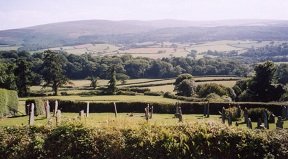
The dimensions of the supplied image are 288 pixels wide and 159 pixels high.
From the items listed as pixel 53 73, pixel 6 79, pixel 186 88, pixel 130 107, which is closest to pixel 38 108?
pixel 130 107

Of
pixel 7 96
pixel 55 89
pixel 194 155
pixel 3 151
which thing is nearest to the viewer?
pixel 194 155

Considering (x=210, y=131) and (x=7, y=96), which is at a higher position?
(x=210, y=131)

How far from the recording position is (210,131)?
17938mm

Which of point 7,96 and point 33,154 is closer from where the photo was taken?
point 33,154

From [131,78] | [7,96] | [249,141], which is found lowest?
[131,78]

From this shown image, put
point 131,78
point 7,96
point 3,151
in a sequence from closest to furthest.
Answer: point 3,151, point 7,96, point 131,78

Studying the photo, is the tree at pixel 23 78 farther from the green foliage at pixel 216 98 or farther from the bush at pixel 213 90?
the green foliage at pixel 216 98

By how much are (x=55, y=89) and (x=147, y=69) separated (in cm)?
4610

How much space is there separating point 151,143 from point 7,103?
3092 centimetres

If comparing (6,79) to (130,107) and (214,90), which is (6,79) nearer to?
(130,107)

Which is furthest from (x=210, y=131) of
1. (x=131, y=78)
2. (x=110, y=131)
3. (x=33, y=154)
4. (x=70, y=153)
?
(x=131, y=78)

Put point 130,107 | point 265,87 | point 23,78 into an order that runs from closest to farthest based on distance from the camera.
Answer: point 130,107
point 265,87
point 23,78

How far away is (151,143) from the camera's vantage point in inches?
690

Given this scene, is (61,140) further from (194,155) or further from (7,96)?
(7,96)
